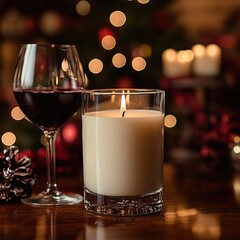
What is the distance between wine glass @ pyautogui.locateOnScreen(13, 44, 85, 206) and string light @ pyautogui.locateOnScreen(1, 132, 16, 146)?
179cm

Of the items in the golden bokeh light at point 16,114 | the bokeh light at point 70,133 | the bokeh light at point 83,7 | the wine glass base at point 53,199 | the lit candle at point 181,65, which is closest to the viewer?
the wine glass base at point 53,199

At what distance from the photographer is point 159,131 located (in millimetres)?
805

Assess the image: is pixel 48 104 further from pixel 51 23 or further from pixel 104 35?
pixel 51 23

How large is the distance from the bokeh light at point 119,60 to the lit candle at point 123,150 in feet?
5.81

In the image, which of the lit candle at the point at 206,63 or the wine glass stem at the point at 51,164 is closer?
the wine glass stem at the point at 51,164

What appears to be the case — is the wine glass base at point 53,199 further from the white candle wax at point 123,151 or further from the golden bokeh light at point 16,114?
the golden bokeh light at point 16,114

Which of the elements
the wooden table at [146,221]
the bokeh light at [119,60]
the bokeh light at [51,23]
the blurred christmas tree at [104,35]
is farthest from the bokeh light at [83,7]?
the wooden table at [146,221]

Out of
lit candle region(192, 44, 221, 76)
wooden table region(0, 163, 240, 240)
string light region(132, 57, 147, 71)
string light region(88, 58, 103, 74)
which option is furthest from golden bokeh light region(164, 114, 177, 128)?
wooden table region(0, 163, 240, 240)

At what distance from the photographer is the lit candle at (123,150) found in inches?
30.6

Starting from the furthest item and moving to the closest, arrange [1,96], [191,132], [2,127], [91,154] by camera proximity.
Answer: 1. [1,96]
2. [2,127]
3. [191,132]
4. [91,154]

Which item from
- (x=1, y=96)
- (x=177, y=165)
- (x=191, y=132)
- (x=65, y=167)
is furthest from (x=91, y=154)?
(x=1, y=96)

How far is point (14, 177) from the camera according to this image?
34.5 inches

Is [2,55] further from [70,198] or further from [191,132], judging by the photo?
[70,198]

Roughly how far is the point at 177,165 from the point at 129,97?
1.40ft
